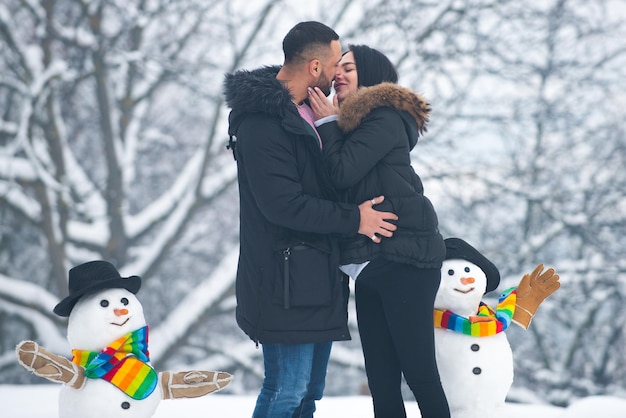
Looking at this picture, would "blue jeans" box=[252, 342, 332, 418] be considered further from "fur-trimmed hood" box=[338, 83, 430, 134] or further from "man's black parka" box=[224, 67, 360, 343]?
"fur-trimmed hood" box=[338, 83, 430, 134]

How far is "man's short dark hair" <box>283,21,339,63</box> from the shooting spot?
8.81ft

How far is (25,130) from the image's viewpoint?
303 inches

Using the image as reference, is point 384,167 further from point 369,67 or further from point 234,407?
point 234,407

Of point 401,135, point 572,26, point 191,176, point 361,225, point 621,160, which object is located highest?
point 572,26

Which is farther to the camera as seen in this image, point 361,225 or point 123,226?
point 123,226

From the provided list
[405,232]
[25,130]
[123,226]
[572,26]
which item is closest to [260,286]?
[405,232]

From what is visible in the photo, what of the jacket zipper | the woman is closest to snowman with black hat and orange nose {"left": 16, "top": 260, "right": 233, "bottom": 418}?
the jacket zipper

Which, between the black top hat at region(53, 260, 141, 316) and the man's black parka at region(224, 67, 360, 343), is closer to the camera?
the man's black parka at region(224, 67, 360, 343)

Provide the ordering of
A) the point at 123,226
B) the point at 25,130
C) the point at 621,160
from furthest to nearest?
the point at 621,160 < the point at 123,226 < the point at 25,130

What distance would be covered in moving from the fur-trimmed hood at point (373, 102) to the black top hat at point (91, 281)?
112 cm

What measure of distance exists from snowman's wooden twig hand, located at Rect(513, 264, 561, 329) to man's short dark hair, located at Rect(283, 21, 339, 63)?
141cm

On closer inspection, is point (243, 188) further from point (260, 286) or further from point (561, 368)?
point (561, 368)

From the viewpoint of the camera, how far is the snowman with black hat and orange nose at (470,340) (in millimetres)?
3064

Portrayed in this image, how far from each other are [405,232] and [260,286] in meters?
0.54
